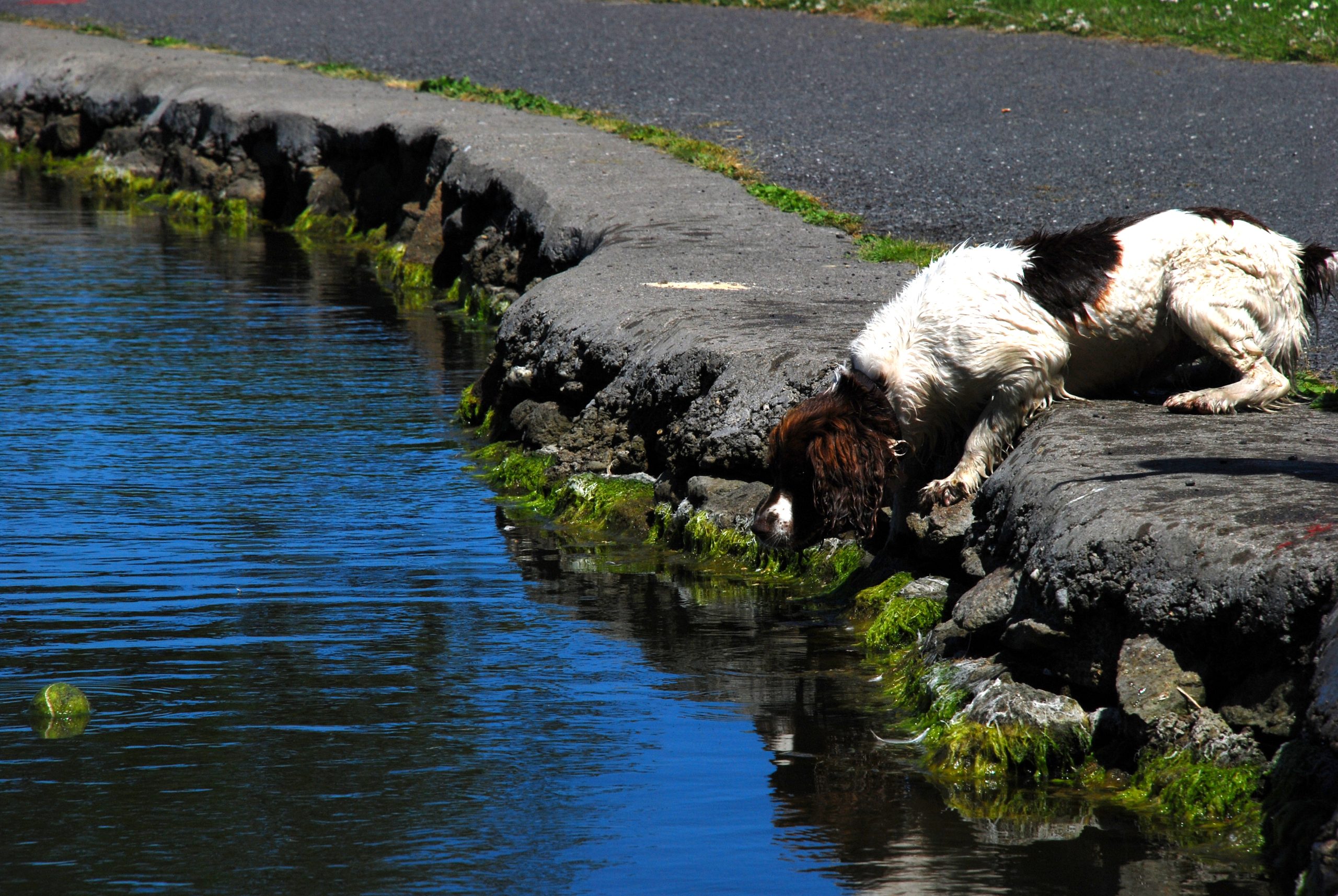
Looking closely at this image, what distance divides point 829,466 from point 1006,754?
4.27ft

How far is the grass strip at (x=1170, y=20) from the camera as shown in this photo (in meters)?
17.6

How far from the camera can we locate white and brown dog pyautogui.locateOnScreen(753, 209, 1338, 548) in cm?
573

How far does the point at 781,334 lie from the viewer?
752cm

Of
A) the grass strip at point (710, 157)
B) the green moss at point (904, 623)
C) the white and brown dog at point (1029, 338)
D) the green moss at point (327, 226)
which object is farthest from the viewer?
the green moss at point (327, 226)

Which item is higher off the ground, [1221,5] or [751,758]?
[1221,5]

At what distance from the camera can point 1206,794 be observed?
426 centimetres

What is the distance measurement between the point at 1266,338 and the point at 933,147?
8.70 m

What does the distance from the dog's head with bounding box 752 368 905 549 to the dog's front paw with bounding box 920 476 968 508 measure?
235 millimetres

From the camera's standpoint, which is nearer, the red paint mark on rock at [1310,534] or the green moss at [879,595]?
the red paint mark on rock at [1310,534]

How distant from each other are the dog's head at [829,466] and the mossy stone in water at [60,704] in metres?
2.35

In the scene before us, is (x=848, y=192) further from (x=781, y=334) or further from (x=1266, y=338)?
(x=1266, y=338)

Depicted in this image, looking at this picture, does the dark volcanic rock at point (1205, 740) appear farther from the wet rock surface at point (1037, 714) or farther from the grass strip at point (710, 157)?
the grass strip at point (710, 157)

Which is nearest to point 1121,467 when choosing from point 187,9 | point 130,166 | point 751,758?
point 751,758

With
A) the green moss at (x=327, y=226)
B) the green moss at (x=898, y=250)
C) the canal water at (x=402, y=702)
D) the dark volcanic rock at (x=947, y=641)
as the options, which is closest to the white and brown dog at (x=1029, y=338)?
the dark volcanic rock at (x=947, y=641)
